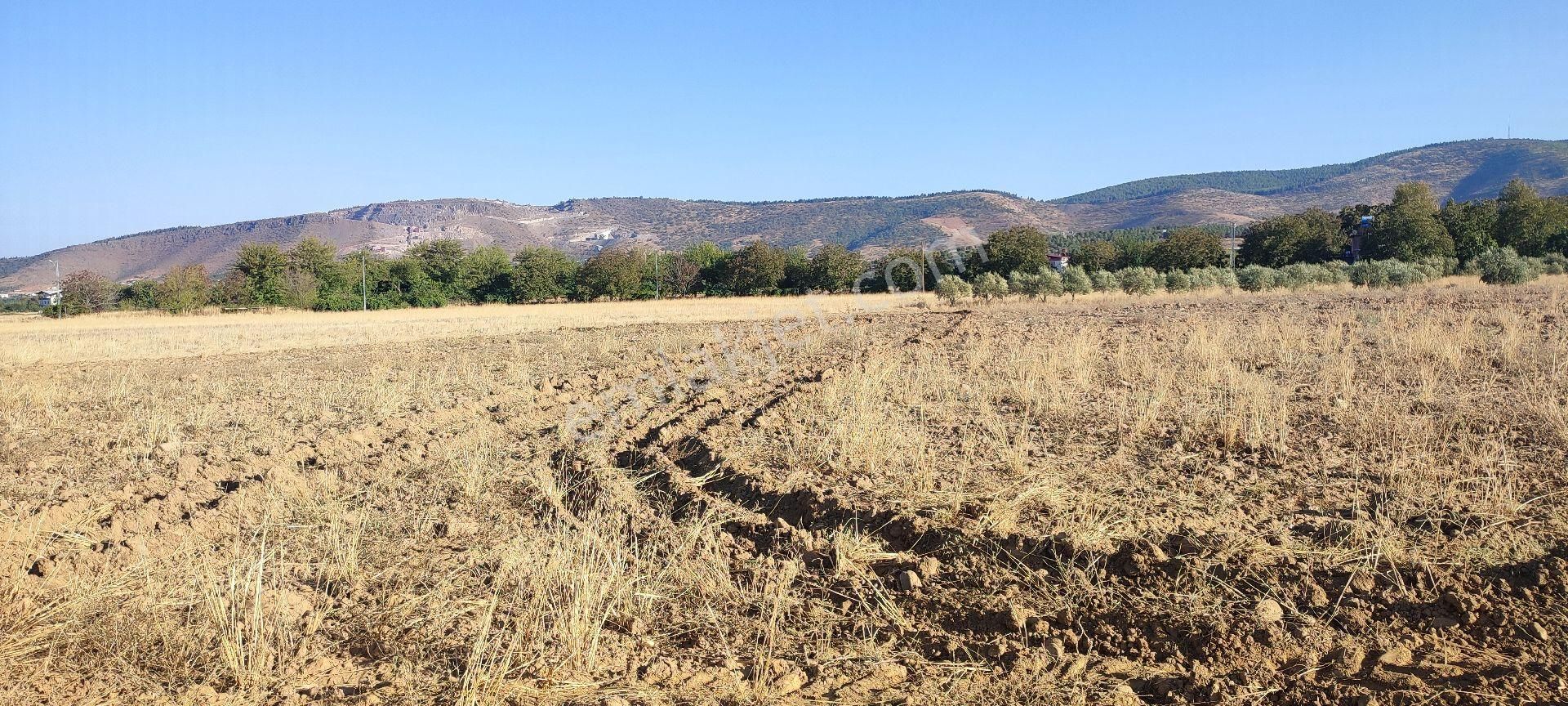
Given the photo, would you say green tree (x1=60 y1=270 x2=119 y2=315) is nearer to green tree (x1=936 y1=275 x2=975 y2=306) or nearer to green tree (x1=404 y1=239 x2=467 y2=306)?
green tree (x1=404 y1=239 x2=467 y2=306)

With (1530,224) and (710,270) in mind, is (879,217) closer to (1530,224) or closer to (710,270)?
(710,270)

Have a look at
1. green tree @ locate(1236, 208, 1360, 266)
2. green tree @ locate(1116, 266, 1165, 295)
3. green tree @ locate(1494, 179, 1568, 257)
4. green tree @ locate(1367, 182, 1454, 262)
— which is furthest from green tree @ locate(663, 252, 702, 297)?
green tree @ locate(1494, 179, 1568, 257)

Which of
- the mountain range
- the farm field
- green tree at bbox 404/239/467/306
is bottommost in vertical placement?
the farm field

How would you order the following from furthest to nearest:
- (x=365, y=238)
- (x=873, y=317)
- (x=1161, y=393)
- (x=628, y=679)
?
1. (x=365, y=238)
2. (x=873, y=317)
3. (x=1161, y=393)
4. (x=628, y=679)

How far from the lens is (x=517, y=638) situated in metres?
3.55

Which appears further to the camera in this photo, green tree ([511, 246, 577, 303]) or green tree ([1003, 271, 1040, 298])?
green tree ([511, 246, 577, 303])

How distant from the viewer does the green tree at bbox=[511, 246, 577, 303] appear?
198 feet

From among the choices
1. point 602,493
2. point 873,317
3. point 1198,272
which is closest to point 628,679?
point 602,493

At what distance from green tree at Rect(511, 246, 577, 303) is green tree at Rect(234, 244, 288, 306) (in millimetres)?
14236

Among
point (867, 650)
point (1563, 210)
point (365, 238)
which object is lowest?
point (867, 650)

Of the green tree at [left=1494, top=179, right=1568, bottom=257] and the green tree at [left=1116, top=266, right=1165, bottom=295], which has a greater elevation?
the green tree at [left=1494, top=179, right=1568, bottom=257]

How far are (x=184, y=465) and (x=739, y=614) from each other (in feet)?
18.0

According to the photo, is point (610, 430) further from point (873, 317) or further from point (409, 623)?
point (873, 317)

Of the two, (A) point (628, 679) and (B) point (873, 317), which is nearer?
(A) point (628, 679)
